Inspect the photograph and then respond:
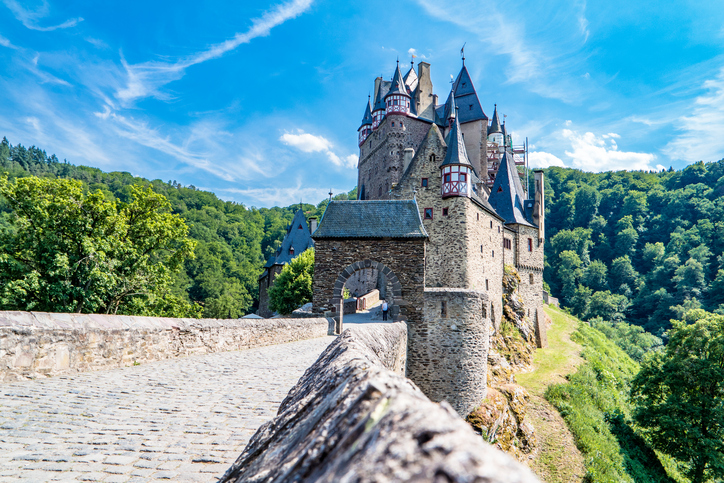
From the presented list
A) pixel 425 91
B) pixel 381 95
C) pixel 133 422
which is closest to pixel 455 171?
pixel 425 91

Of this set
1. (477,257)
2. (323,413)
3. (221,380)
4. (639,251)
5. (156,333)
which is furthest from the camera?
(639,251)

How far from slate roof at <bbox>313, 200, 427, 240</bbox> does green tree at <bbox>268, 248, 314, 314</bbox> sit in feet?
41.5

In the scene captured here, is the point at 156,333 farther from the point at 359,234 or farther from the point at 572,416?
the point at 572,416

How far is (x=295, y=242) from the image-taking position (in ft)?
150

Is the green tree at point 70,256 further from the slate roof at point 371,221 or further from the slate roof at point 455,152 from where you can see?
the slate roof at point 455,152

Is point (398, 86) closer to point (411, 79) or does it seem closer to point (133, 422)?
point (411, 79)

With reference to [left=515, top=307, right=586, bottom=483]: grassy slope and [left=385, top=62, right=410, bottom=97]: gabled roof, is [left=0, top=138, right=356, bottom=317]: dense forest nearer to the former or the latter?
[left=385, top=62, right=410, bottom=97]: gabled roof

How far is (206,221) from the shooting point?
82000mm

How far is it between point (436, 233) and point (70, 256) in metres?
20.5

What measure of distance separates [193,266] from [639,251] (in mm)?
87901

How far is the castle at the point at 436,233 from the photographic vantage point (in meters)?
18.6

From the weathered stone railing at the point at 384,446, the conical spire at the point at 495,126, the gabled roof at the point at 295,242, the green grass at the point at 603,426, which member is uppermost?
the conical spire at the point at 495,126

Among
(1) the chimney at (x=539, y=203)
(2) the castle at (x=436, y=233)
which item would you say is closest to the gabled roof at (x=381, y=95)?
(2) the castle at (x=436, y=233)

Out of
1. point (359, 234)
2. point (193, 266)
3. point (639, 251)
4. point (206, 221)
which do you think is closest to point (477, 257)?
point (359, 234)
